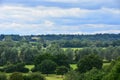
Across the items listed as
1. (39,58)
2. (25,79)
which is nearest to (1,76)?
(25,79)

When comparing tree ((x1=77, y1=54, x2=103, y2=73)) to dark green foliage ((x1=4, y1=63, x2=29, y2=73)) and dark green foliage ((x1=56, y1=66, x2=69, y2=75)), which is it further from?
dark green foliage ((x1=4, y1=63, x2=29, y2=73))

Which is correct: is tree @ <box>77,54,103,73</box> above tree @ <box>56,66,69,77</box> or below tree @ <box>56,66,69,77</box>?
above

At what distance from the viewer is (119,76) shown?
6600cm

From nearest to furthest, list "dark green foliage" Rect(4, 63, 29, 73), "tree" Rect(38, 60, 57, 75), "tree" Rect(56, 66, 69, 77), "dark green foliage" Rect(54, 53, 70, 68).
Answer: "tree" Rect(56, 66, 69, 77) → "tree" Rect(38, 60, 57, 75) → "dark green foliage" Rect(4, 63, 29, 73) → "dark green foliage" Rect(54, 53, 70, 68)

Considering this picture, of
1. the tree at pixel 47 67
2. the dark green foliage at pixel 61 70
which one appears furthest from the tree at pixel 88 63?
the tree at pixel 47 67

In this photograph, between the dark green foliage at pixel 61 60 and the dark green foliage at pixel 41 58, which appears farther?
the dark green foliage at pixel 61 60

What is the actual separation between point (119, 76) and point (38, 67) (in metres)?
64.3

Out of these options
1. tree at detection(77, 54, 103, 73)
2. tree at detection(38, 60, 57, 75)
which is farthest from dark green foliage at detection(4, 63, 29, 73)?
tree at detection(77, 54, 103, 73)

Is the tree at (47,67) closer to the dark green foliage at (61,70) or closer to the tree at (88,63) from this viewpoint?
the dark green foliage at (61,70)

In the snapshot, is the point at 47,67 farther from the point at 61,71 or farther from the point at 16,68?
the point at 16,68

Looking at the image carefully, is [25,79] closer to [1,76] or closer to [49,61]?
[1,76]

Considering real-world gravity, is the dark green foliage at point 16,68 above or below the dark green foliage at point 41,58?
below

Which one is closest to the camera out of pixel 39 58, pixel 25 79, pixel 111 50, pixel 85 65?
pixel 25 79

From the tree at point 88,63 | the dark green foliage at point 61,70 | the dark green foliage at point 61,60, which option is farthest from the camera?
the dark green foliage at point 61,60
